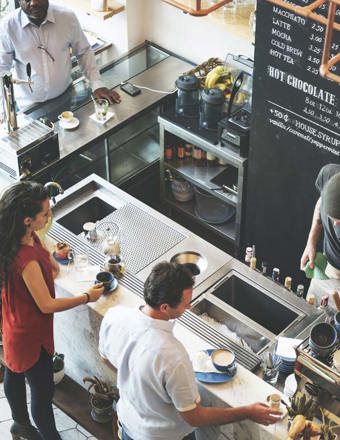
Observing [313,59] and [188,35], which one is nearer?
[313,59]

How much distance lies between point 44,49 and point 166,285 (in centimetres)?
271

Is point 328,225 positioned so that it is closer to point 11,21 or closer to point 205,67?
point 205,67

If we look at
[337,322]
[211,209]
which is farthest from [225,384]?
[211,209]

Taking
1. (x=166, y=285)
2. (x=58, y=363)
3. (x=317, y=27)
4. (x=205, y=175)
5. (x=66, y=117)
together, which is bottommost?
(x=58, y=363)

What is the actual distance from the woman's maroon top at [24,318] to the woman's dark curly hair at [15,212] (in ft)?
0.14

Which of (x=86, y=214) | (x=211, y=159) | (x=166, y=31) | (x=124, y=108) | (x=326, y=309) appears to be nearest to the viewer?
(x=326, y=309)

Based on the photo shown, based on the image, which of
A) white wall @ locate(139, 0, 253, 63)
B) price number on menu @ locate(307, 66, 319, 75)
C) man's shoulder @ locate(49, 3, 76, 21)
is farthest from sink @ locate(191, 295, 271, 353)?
man's shoulder @ locate(49, 3, 76, 21)

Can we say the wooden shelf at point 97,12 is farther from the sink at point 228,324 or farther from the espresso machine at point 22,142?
the sink at point 228,324

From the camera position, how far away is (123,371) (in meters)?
3.02

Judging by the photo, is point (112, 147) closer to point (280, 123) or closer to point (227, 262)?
point (280, 123)

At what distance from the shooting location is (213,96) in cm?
502

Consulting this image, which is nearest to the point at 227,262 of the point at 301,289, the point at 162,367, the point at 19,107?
the point at 301,289

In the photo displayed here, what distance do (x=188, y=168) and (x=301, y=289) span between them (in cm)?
175

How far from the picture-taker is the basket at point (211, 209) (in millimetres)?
5445
